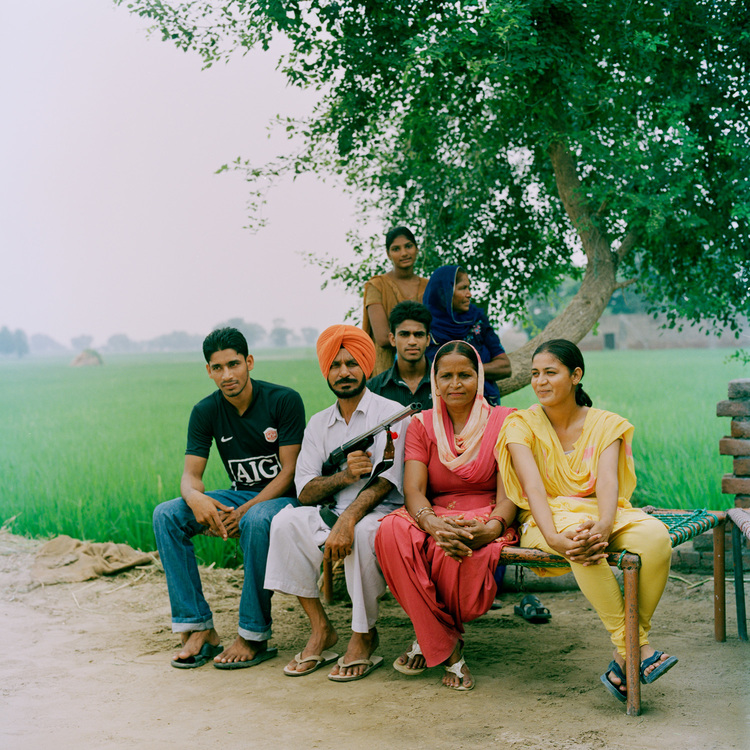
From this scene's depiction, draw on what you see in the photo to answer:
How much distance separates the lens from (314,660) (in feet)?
12.1

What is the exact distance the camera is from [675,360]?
31.2 feet

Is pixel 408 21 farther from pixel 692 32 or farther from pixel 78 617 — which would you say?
pixel 78 617

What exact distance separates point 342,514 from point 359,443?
36 cm

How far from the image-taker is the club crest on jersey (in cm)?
414

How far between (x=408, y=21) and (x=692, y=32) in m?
2.13

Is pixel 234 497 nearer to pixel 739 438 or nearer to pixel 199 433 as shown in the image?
pixel 199 433

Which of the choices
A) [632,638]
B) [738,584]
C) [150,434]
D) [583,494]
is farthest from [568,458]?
[150,434]

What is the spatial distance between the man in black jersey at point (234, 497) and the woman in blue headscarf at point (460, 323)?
1044 mm

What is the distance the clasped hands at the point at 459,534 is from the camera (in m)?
3.35

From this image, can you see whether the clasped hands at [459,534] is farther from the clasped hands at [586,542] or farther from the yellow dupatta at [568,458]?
the clasped hands at [586,542]

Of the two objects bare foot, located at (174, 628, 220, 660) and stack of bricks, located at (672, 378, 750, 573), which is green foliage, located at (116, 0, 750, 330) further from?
bare foot, located at (174, 628, 220, 660)

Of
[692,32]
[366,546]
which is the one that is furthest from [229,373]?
[692,32]

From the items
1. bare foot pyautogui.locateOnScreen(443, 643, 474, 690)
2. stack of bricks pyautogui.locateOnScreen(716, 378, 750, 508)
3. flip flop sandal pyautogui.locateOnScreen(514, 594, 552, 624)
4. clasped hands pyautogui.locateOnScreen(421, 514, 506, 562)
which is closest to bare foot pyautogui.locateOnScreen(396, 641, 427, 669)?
bare foot pyautogui.locateOnScreen(443, 643, 474, 690)

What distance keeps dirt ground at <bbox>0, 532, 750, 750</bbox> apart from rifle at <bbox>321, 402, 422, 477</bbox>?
38.2 inches
